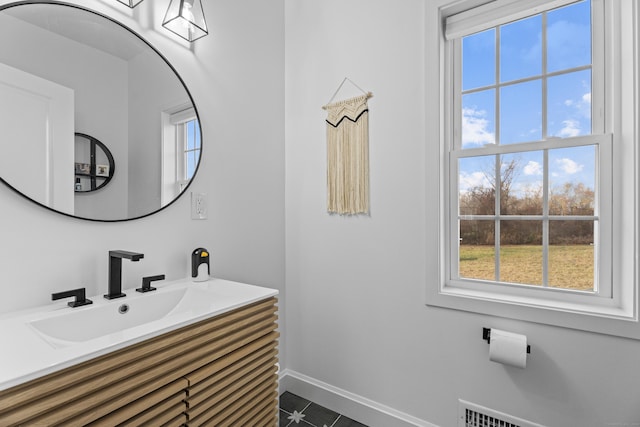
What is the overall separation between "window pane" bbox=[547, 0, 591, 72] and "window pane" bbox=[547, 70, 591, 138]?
6cm

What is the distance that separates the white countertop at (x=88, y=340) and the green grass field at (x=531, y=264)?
3.35 ft

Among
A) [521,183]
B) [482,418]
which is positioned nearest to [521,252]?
[521,183]

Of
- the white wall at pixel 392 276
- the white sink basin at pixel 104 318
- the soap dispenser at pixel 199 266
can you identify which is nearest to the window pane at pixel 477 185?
the white wall at pixel 392 276

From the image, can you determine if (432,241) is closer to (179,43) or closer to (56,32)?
(179,43)

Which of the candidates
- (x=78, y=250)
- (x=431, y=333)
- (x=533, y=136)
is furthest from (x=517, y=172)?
(x=78, y=250)

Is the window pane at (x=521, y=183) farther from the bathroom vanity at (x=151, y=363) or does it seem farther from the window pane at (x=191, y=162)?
the window pane at (x=191, y=162)

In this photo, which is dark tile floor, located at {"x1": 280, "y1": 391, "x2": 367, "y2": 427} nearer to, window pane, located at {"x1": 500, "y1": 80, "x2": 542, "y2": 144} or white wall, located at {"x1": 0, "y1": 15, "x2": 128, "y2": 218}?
white wall, located at {"x1": 0, "y1": 15, "x2": 128, "y2": 218}

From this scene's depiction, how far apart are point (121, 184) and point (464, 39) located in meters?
1.78

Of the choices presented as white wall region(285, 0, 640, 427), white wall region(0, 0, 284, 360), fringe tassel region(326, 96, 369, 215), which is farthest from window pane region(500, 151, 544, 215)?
white wall region(0, 0, 284, 360)

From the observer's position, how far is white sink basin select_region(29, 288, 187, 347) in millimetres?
960

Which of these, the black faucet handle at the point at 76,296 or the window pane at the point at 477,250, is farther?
the window pane at the point at 477,250

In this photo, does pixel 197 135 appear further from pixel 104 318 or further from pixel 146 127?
pixel 104 318

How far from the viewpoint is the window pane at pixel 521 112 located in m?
1.43

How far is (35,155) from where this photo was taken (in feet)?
3.47
